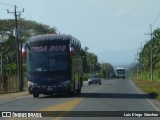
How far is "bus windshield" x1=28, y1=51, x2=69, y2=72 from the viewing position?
111 ft

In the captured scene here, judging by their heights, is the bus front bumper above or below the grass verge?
above

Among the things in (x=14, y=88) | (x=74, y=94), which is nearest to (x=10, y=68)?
(x=14, y=88)

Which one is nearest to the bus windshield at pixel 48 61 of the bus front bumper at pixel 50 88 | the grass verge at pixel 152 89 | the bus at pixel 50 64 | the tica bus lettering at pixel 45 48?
the bus at pixel 50 64

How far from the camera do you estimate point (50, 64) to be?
33875mm

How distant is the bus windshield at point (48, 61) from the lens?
33.8m

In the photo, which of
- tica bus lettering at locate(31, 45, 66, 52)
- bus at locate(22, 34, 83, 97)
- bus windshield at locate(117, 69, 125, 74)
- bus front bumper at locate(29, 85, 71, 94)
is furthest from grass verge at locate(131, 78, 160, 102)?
bus windshield at locate(117, 69, 125, 74)

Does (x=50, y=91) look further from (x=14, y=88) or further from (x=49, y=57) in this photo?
(x=14, y=88)

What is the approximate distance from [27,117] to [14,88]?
38.1m

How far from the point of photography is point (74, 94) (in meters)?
37.2

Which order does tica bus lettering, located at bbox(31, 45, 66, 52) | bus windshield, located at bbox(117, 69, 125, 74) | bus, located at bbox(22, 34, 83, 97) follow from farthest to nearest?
bus windshield, located at bbox(117, 69, 125, 74) < tica bus lettering, located at bbox(31, 45, 66, 52) < bus, located at bbox(22, 34, 83, 97)

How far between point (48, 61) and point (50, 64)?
230mm

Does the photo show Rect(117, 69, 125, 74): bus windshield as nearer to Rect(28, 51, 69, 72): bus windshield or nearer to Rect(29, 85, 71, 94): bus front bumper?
Rect(29, 85, 71, 94): bus front bumper

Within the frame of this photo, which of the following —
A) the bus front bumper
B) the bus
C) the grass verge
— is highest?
the bus

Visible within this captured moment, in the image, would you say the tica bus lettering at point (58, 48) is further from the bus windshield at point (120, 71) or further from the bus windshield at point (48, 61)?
the bus windshield at point (120, 71)
